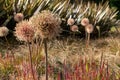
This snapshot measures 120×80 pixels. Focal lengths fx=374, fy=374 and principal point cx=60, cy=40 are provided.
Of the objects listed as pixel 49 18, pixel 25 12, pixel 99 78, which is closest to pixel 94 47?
pixel 25 12

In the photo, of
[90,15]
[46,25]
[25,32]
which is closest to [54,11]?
[90,15]

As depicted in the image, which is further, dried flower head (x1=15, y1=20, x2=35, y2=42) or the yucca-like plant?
the yucca-like plant

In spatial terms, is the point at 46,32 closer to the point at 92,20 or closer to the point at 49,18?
the point at 49,18

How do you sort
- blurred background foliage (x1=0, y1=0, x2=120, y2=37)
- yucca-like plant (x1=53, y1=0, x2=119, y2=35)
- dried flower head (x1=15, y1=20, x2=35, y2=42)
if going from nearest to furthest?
1. dried flower head (x1=15, y1=20, x2=35, y2=42)
2. blurred background foliage (x1=0, y1=0, x2=120, y2=37)
3. yucca-like plant (x1=53, y1=0, x2=119, y2=35)

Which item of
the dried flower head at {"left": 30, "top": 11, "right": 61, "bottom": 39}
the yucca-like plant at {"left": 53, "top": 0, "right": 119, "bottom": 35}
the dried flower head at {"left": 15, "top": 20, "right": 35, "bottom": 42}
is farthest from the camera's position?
the yucca-like plant at {"left": 53, "top": 0, "right": 119, "bottom": 35}

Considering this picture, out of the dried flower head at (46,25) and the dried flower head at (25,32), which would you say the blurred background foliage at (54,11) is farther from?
the dried flower head at (46,25)

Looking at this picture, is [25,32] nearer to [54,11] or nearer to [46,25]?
[46,25]

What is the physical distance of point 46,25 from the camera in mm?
2590

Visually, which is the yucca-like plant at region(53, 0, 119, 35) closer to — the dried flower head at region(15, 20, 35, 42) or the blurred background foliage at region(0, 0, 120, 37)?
the blurred background foliage at region(0, 0, 120, 37)

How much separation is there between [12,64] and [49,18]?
110 inches

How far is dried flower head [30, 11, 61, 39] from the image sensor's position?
2562 mm

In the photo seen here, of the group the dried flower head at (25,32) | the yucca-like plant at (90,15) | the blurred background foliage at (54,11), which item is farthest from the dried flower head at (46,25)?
the yucca-like plant at (90,15)

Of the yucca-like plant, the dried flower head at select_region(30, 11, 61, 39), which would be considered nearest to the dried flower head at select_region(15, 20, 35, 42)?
the dried flower head at select_region(30, 11, 61, 39)

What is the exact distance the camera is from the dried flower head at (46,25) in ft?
8.41
